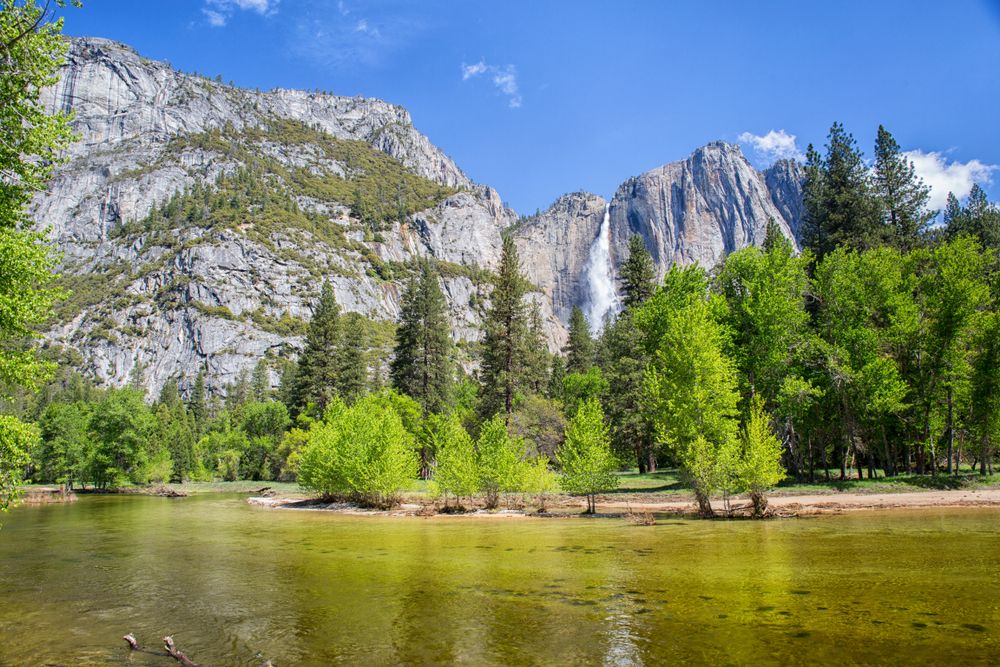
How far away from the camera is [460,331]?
189875 millimetres

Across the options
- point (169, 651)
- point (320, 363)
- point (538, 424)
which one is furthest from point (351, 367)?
point (169, 651)

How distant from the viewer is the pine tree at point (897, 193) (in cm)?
5747

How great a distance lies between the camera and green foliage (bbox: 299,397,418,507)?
119ft

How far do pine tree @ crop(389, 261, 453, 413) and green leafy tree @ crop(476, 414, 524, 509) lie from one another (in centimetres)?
3291

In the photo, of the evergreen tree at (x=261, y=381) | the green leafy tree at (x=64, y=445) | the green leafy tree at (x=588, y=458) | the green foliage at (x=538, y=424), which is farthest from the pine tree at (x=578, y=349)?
the evergreen tree at (x=261, y=381)

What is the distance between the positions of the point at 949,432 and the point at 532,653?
36.1 metres

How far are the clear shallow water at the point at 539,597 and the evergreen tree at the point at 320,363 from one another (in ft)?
152

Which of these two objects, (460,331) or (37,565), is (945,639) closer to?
(37,565)

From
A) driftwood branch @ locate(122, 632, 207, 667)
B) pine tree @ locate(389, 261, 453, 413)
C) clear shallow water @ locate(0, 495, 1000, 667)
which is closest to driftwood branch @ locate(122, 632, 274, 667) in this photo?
driftwood branch @ locate(122, 632, 207, 667)

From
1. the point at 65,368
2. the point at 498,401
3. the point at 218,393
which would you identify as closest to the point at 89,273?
the point at 65,368

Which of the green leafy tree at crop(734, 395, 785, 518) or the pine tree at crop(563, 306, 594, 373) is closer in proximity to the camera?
the green leafy tree at crop(734, 395, 785, 518)

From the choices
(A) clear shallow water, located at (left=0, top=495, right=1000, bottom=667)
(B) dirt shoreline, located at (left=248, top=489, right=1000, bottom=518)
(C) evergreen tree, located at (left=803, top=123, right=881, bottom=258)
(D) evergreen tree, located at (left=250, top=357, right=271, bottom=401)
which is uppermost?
(C) evergreen tree, located at (left=803, top=123, right=881, bottom=258)

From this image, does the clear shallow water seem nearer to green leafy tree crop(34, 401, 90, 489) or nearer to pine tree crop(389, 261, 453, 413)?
pine tree crop(389, 261, 453, 413)

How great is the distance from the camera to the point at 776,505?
1085 inches
